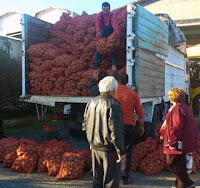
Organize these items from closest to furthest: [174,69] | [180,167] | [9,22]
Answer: [180,167] → [174,69] → [9,22]

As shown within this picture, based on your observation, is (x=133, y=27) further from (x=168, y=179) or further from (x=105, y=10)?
(x=168, y=179)

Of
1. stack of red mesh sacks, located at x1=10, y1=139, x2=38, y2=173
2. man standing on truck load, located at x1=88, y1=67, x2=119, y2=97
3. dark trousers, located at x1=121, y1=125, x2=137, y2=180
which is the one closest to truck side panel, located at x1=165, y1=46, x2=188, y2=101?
man standing on truck load, located at x1=88, y1=67, x2=119, y2=97

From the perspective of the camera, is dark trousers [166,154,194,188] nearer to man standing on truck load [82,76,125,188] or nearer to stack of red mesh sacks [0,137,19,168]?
man standing on truck load [82,76,125,188]

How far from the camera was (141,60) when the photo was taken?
5.96m

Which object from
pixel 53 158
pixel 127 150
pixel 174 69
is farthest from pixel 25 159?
pixel 174 69

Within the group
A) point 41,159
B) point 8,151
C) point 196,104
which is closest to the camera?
point 41,159

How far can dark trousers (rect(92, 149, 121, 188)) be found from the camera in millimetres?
3121

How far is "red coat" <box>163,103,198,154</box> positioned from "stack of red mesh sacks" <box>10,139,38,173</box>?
250 cm

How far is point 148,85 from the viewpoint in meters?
6.48

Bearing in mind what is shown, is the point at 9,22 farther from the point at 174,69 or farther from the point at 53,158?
the point at 53,158

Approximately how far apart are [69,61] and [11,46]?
4436 mm

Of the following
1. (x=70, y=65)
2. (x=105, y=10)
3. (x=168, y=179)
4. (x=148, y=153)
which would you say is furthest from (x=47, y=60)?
(x=168, y=179)

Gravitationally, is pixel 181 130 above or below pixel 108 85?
below

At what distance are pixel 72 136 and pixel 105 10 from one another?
3.87 meters
